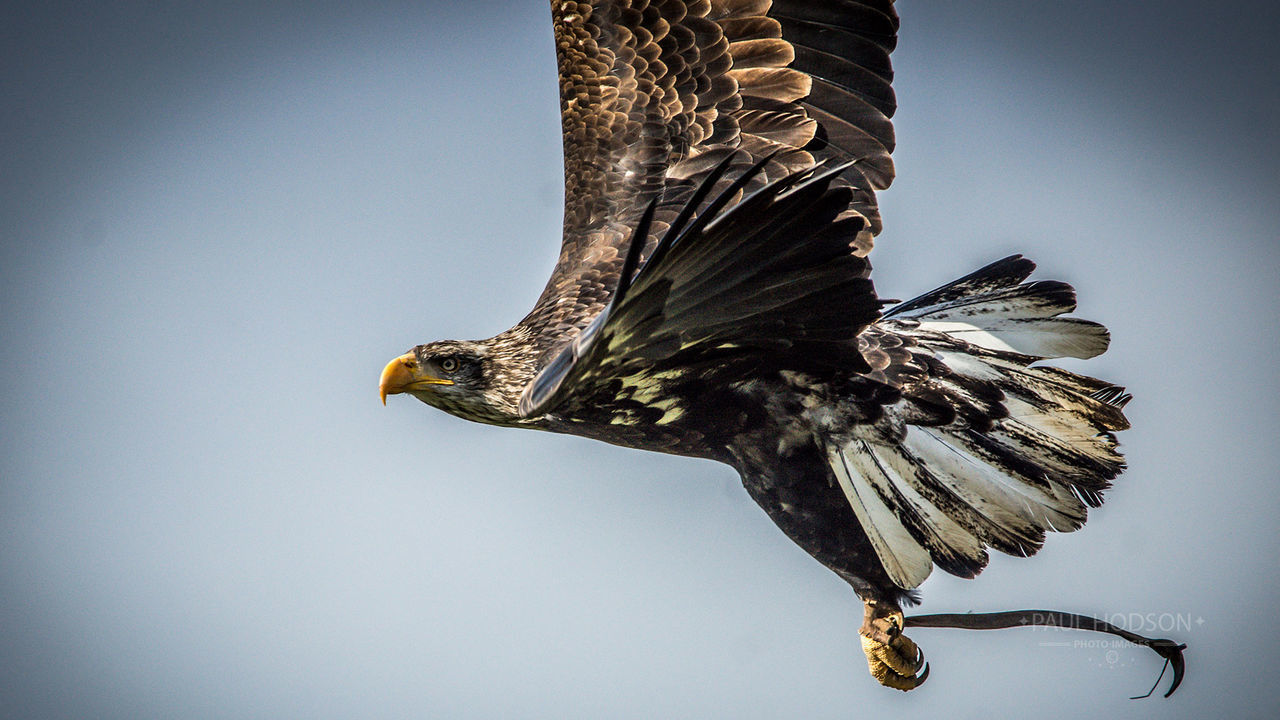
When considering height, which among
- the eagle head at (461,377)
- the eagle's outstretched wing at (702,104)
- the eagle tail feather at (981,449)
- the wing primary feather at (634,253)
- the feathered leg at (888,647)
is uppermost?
the eagle's outstretched wing at (702,104)

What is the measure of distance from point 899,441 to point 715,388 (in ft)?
2.36

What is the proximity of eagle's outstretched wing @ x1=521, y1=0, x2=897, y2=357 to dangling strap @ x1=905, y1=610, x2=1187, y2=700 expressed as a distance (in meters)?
1.39

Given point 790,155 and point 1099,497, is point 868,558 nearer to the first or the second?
point 1099,497

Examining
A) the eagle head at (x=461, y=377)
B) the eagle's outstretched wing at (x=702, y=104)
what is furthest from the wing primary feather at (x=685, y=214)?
the eagle's outstretched wing at (x=702, y=104)

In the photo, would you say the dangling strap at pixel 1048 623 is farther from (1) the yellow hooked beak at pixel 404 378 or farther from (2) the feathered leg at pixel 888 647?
(1) the yellow hooked beak at pixel 404 378

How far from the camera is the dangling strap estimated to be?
360 cm

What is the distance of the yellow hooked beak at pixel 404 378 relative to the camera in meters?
3.72

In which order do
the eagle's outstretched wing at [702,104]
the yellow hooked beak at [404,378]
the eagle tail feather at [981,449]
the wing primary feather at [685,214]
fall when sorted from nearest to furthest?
1. the wing primary feather at [685,214]
2. the eagle tail feather at [981,449]
3. the yellow hooked beak at [404,378]
4. the eagle's outstretched wing at [702,104]

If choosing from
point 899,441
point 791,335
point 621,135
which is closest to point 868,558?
point 899,441

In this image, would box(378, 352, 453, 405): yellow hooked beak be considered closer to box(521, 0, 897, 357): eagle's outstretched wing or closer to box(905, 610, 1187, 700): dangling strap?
box(521, 0, 897, 357): eagle's outstretched wing

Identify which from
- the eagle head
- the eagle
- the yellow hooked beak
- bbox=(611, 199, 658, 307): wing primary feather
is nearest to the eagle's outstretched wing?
the eagle

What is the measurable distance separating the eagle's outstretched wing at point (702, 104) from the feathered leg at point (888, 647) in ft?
4.43

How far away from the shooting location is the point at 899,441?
142 inches

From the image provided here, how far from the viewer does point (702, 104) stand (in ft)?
13.7
